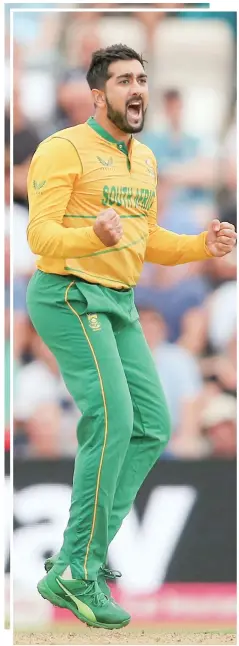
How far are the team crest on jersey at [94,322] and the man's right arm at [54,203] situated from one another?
0.21m

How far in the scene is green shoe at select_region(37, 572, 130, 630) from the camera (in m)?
3.32

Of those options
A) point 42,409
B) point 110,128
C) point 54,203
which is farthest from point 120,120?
point 42,409

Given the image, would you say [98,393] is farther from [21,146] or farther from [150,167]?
[21,146]

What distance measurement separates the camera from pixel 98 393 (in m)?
3.23

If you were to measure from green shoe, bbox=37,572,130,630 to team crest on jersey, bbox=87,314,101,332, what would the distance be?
0.72 m

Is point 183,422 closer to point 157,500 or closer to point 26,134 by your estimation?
point 157,500

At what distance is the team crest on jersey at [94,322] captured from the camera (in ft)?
10.6

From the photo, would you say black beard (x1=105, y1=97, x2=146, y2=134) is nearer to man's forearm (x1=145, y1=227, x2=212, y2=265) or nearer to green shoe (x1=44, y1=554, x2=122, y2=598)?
man's forearm (x1=145, y1=227, x2=212, y2=265)

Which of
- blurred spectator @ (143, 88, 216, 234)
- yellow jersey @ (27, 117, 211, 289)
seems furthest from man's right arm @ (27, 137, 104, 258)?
blurred spectator @ (143, 88, 216, 234)

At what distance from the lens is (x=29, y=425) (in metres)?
3.80

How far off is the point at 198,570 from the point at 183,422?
0.49 m

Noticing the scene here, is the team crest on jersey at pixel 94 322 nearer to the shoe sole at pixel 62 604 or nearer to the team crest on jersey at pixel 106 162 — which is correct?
the team crest on jersey at pixel 106 162

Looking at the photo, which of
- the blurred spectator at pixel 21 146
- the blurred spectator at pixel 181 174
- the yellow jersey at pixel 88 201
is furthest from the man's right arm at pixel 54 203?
the blurred spectator at pixel 181 174

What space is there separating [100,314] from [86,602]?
2.70 feet
